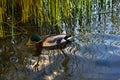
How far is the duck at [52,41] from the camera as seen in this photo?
582cm

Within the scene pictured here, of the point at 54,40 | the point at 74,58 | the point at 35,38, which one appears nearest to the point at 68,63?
the point at 74,58

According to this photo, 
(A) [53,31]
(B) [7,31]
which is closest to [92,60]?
(A) [53,31]

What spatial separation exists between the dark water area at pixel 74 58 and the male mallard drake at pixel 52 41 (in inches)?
5.8

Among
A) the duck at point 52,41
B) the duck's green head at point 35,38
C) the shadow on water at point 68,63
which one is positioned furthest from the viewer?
the duck's green head at point 35,38

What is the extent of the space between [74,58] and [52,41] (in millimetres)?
930

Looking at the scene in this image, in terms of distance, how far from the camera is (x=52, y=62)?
498 cm

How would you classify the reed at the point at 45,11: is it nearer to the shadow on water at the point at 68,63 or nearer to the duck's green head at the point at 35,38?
the duck's green head at the point at 35,38

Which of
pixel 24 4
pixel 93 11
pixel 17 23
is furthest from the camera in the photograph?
pixel 93 11

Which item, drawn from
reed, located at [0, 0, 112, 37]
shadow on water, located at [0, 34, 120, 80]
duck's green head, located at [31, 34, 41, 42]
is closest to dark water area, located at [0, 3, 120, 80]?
shadow on water, located at [0, 34, 120, 80]

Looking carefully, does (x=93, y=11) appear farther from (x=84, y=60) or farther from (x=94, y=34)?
(x=84, y=60)

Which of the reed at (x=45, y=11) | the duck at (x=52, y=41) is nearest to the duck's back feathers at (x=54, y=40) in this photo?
the duck at (x=52, y=41)

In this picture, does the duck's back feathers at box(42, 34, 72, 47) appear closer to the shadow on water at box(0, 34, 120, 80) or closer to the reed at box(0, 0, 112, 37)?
the shadow on water at box(0, 34, 120, 80)

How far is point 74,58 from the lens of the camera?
509 cm

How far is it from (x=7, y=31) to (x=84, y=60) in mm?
2015
